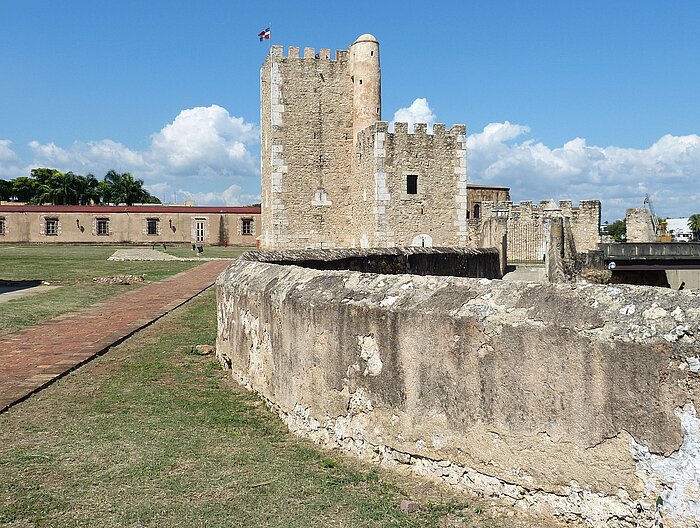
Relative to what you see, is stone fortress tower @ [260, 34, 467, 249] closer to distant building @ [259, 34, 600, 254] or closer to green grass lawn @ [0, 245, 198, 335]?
distant building @ [259, 34, 600, 254]

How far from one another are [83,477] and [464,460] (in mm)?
2193

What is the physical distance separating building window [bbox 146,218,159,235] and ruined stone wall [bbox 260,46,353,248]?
2958 cm

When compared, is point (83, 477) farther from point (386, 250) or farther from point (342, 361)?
point (386, 250)

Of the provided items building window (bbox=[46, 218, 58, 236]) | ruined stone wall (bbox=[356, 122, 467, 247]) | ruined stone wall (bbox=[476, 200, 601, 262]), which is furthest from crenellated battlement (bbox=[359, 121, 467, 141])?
building window (bbox=[46, 218, 58, 236])

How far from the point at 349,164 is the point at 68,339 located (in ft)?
68.3

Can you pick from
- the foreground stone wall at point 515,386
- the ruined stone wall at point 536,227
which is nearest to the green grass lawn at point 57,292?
the foreground stone wall at point 515,386

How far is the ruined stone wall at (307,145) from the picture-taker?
90.3ft

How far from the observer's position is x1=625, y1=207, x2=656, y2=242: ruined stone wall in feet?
92.5

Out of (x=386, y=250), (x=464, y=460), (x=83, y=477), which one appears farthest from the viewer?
(x=386, y=250)

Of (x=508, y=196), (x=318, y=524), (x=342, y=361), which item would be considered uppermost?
(x=508, y=196)

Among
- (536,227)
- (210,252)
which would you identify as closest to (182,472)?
(536,227)

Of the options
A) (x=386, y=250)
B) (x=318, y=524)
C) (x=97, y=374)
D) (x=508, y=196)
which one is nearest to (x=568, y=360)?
(x=318, y=524)

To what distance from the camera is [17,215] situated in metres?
54.0

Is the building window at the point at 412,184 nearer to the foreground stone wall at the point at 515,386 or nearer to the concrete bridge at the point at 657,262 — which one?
the concrete bridge at the point at 657,262
